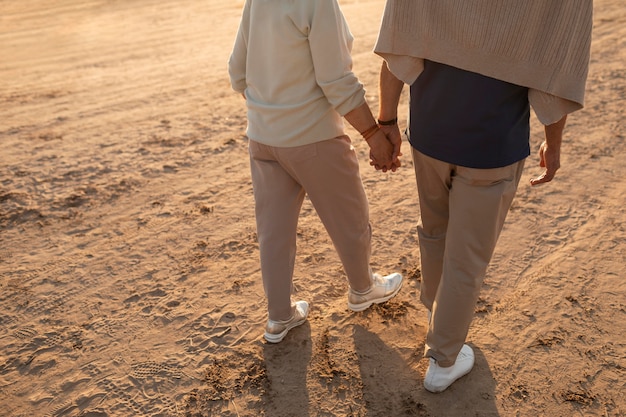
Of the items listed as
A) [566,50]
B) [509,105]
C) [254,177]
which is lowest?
[254,177]

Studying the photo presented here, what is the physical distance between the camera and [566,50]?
1997 millimetres

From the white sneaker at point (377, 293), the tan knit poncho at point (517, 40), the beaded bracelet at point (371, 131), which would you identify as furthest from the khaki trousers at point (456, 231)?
the white sneaker at point (377, 293)

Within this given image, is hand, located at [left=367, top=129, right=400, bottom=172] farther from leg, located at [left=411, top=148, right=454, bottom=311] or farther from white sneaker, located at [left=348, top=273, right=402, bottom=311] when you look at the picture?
white sneaker, located at [left=348, top=273, right=402, bottom=311]

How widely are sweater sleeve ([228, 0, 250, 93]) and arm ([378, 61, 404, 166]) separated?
564 mm

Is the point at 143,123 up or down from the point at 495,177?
down

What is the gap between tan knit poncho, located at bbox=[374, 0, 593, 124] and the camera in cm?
197

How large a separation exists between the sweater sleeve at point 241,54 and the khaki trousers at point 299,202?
276 mm

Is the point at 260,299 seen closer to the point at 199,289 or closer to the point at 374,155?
the point at 199,289

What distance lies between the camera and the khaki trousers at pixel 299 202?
2611mm

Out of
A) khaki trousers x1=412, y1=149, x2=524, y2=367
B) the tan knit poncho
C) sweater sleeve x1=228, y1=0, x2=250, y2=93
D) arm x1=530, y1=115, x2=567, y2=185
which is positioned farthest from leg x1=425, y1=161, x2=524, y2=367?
sweater sleeve x1=228, y1=0, x2=250, y2=93

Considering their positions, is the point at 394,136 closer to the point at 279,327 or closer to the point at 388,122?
the point at 388,122

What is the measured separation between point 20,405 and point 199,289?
3.42 feet

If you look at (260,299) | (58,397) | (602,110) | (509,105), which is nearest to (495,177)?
(509,105)

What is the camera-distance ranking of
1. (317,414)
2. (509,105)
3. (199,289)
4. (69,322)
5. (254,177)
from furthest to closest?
(199,289), (69,322), (254,177), (317,414), (509,105)
